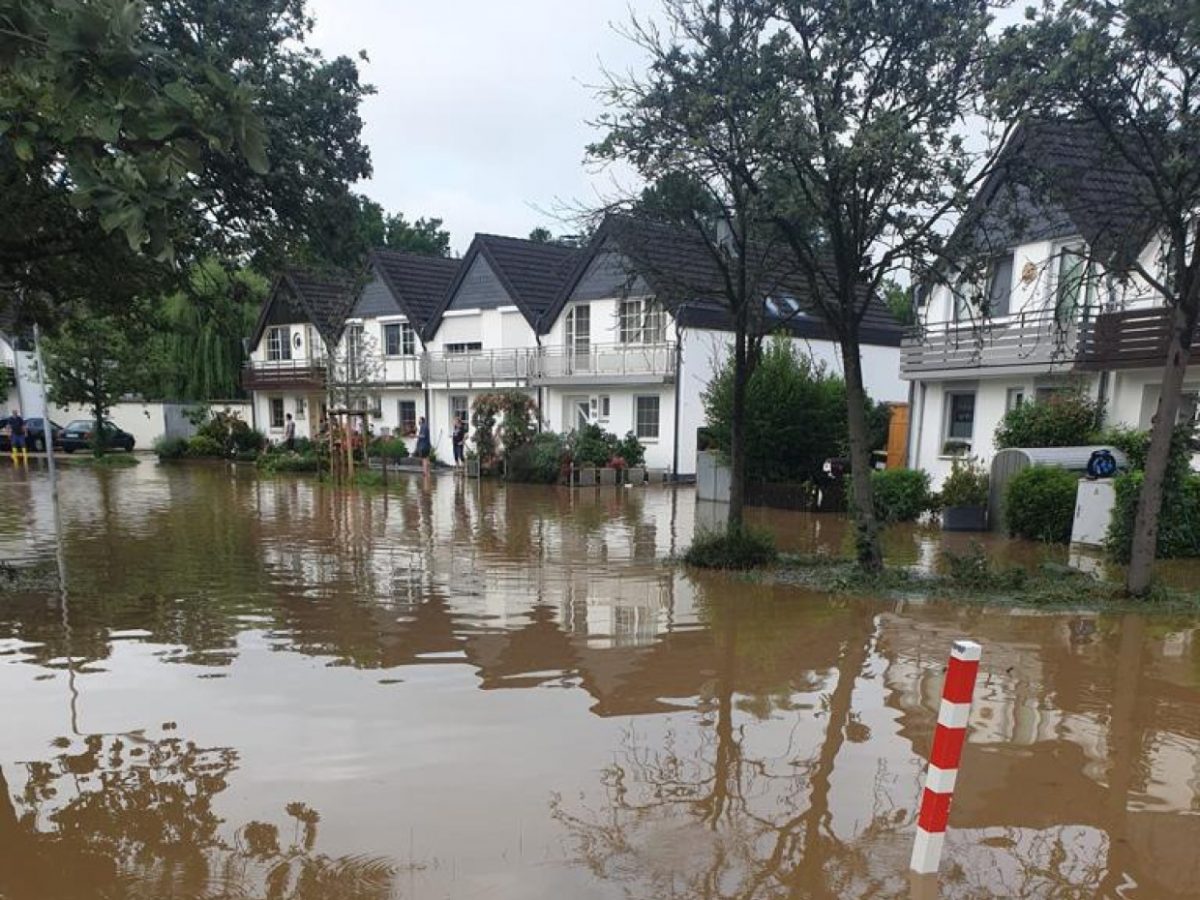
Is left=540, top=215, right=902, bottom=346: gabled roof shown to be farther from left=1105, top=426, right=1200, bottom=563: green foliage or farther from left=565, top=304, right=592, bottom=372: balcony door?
left=565, top=304, right=592, bottom=372: balcony door

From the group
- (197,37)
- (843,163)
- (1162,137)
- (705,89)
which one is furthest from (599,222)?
(1162,137)

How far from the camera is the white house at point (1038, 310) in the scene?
8906 millimetres

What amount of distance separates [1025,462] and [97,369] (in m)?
29.9

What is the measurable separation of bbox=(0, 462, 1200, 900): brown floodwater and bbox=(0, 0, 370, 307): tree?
112 inches

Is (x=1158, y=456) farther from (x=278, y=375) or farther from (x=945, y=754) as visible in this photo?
(x=278, y=375)

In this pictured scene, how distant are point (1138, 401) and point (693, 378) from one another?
11760 millimetres

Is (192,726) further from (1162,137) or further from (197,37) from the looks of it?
(1162,137)

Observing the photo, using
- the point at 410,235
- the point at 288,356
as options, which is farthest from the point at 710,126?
the point at 410,235

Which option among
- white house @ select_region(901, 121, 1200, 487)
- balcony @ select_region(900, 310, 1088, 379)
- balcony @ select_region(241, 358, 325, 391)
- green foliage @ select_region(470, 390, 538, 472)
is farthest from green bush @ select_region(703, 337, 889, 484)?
balcony @ select_region(241, 358, 325, 391)

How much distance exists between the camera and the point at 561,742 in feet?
15.9

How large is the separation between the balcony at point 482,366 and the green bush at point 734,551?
17235 millimetres

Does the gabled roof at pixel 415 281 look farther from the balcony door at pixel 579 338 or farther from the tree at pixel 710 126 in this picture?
the tree at pixel 710 126

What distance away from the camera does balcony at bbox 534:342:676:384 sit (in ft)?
77.6

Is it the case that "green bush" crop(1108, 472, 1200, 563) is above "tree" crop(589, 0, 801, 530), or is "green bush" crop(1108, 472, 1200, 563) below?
below
